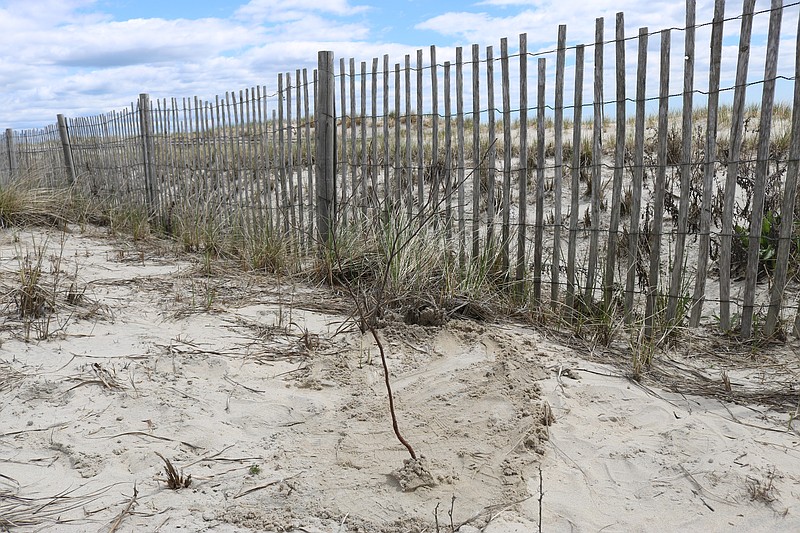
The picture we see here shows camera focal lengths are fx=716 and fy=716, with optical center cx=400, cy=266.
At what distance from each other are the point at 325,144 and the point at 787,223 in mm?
3759

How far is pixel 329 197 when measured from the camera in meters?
6.41

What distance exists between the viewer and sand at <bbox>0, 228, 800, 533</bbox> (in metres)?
2.59

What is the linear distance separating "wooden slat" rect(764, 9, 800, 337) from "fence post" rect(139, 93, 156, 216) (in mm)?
7514

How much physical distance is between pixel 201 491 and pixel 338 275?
3072mm

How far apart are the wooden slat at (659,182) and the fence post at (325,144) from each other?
2.79 meters

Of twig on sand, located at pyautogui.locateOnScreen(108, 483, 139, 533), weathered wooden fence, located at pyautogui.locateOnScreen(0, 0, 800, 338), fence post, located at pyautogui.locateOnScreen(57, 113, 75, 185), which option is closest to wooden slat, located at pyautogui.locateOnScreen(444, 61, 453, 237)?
weathered wooden fence, located at pyautogui.locateOnScreen(0, 0, 800, 338)

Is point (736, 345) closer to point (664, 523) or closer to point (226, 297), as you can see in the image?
point (664, 523)

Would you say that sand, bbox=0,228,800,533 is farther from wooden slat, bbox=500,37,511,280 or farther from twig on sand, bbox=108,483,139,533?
wooden slat, bbox=500,37,511,280

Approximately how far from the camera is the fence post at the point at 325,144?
6234 mm

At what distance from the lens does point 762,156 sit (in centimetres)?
409

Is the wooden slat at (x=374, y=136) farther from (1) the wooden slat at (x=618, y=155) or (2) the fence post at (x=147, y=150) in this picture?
(2) the fence post at (x=147, y=150)

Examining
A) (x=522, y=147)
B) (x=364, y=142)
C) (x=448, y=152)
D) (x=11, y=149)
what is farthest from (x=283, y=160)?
(x=11, y=149)

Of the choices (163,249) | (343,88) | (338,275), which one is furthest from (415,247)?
(163,249)

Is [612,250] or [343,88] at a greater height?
[343,88]
